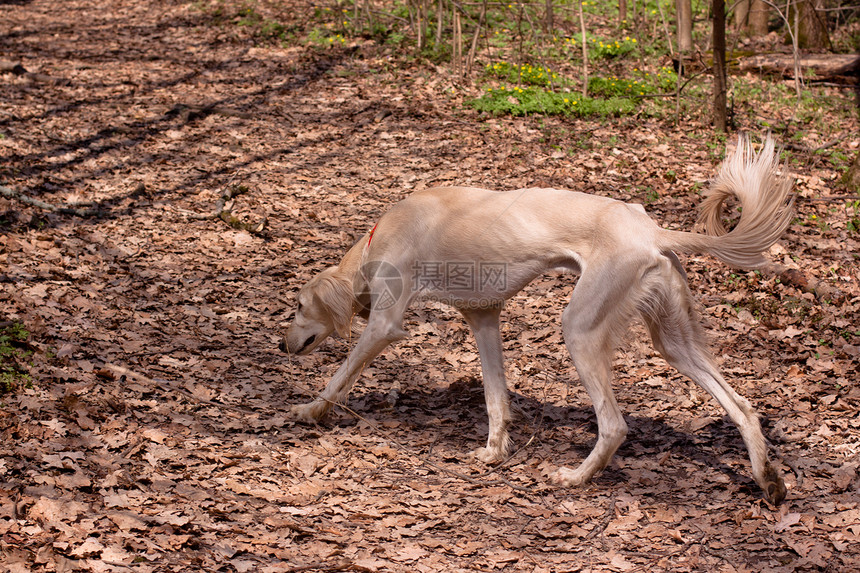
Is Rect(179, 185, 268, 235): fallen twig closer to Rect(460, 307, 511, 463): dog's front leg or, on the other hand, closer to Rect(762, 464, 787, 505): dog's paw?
Rect(460, 307, 511, 463): dog's front leg

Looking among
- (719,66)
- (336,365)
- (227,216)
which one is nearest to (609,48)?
(719,66)

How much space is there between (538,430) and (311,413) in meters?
1.76

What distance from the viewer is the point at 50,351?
17.6 feet

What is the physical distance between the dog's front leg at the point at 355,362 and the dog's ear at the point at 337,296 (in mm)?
302

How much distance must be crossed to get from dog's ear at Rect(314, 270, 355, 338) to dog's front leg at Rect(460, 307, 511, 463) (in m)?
0.89

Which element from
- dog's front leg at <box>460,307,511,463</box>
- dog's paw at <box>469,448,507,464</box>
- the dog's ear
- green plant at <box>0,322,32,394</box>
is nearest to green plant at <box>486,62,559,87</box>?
dog's front leg at <box>460,307,511,463</box>

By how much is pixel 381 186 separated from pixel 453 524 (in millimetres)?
6268

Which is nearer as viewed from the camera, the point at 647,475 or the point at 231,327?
the point at 647,475

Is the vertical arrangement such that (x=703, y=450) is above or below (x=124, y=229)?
below

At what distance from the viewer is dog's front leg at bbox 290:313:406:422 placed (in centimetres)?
504

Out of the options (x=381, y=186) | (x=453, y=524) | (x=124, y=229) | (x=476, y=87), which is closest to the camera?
(x=453, y=524)

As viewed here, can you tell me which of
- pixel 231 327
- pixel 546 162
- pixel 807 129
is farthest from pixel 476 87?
pixel 231 327

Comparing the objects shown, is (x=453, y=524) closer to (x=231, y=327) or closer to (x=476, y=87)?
(x=231, y=327)

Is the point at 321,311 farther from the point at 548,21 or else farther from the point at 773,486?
the point at 548,21
